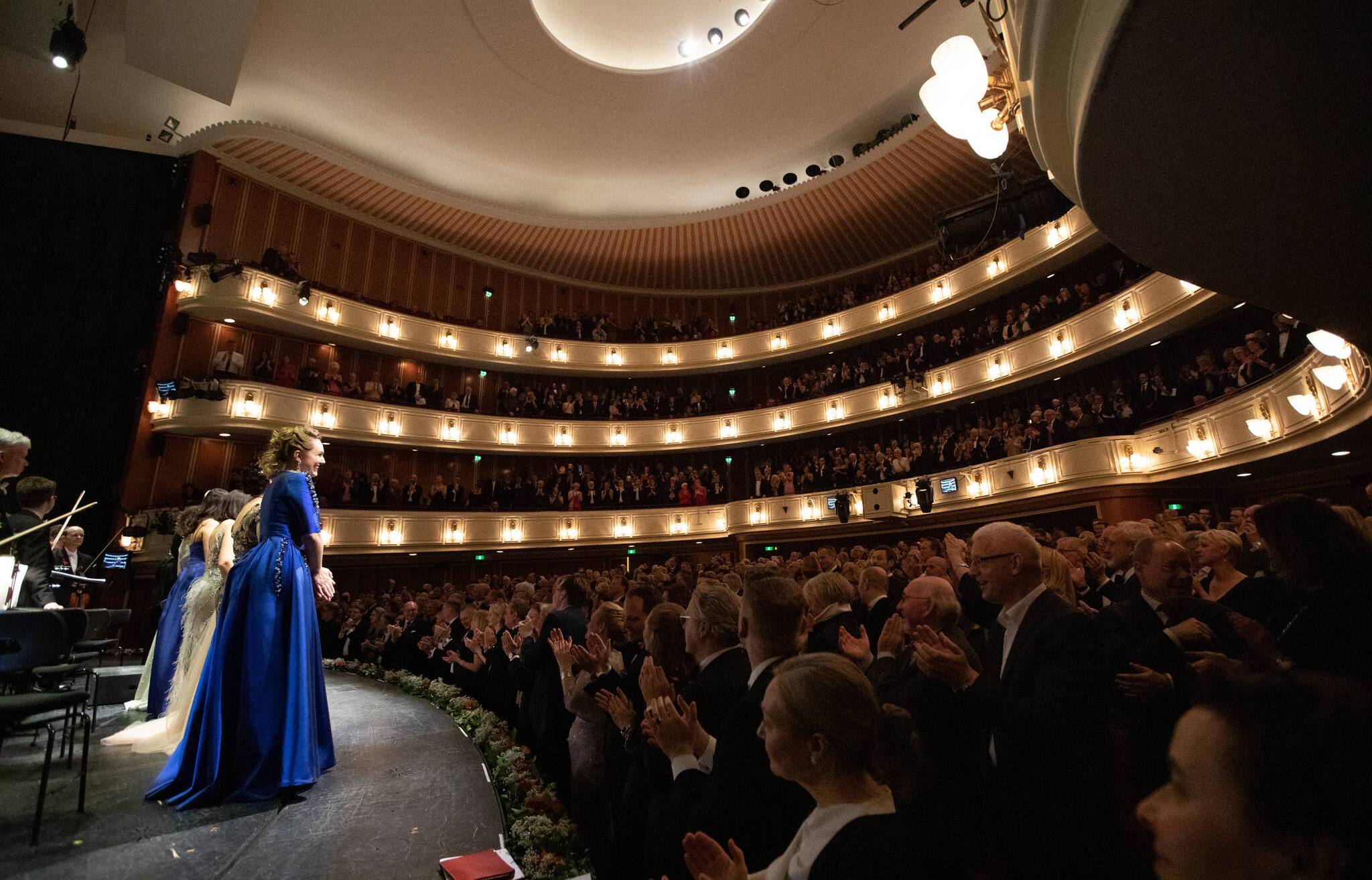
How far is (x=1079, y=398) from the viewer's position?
1212cm

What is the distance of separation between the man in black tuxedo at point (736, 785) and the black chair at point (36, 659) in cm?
245

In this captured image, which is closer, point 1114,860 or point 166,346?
point 1114,860

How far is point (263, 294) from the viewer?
12.8 m

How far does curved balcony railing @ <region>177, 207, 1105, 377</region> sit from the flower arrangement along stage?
11.7 meters

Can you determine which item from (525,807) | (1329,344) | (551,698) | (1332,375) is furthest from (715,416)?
(525,807)

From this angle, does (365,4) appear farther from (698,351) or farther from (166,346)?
(698,351)

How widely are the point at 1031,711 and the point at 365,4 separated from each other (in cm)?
1409

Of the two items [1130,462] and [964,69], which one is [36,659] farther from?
[1130,462]

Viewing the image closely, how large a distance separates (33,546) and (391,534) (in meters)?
9.96

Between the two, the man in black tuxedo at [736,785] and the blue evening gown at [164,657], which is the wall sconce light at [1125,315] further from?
the blue evening gown at [164,657]

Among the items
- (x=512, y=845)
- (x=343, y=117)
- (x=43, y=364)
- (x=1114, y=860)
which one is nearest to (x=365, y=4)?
(x=343, y=117)

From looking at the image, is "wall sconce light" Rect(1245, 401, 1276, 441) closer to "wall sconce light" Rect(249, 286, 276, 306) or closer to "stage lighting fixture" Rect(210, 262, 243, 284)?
"wall sconce light" Rect(249, 286, 276, 306)

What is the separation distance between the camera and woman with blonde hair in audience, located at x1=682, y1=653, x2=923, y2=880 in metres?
1.12

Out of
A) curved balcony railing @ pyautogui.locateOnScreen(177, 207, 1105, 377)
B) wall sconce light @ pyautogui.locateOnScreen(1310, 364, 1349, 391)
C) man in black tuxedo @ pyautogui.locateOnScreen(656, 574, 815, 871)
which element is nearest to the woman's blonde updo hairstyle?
man in black tuxedo @ pyautogui.locateOnScreen(656, 574, 815, 871)
